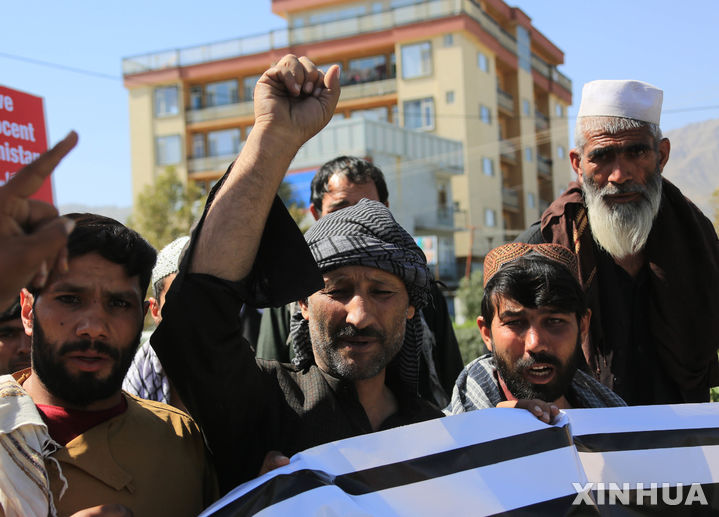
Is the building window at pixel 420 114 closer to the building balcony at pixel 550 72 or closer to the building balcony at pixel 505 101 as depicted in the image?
the building balcony at pixel 505 101

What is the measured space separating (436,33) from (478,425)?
3616 centimetres

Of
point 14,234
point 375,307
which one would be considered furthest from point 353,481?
point 14,234

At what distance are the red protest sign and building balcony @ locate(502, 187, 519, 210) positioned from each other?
36972 millimetres

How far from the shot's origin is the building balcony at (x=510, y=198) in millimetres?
41938

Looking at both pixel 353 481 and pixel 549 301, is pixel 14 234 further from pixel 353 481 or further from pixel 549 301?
pixel 549 301

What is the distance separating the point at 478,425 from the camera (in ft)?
6.76

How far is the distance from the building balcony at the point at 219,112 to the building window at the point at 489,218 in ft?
44.4

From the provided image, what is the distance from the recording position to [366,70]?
128ft

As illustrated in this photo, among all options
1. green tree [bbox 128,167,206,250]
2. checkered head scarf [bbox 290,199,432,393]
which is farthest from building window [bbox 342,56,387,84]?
checkered head scarf [bbox 290,199,432,393]

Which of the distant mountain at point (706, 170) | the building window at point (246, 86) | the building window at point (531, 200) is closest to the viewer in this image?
the distant mountain at point (706, 170)

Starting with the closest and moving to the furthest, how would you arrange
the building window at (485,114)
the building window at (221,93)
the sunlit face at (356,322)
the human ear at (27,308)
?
the human ear at (27,308)
the sunlit face at (356,322)
the building window at (485,114)
the building window at (221,93)

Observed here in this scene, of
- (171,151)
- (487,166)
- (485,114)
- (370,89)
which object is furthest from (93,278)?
(171,151)

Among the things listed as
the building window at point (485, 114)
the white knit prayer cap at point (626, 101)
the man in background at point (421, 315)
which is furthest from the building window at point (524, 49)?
the white knit prayer cap at point (626, 101)

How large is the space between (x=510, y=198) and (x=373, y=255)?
4138 cm
